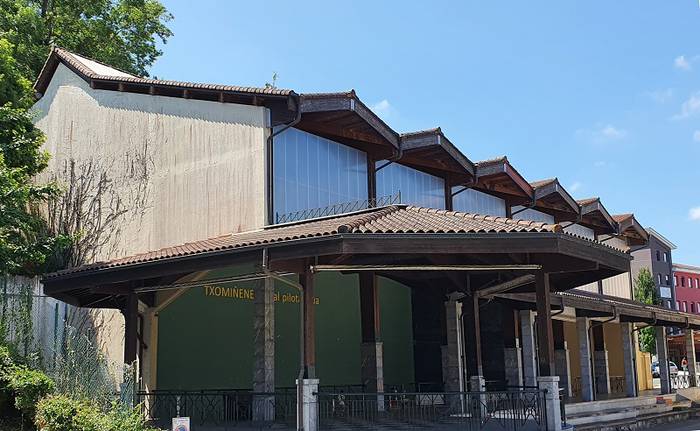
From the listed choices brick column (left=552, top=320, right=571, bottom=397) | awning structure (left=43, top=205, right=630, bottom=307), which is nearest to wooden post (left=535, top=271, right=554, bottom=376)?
awning structure (left=43, top=205, right=630, bottom=307)

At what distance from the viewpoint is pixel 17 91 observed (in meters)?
17.9

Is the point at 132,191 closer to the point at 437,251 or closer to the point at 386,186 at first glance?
the point at 386,186

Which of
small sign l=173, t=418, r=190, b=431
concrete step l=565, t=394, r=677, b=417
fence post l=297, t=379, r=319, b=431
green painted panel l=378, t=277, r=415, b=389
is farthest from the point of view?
green painted panel l=378, t=277, r=415, b=389

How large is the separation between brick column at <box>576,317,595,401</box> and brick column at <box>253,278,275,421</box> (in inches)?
470

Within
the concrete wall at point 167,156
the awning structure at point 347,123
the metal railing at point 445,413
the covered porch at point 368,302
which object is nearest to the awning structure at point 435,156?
the awning structure at point 347,123

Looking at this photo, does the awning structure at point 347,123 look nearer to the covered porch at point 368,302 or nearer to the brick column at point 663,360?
the covered porch at point 368,302

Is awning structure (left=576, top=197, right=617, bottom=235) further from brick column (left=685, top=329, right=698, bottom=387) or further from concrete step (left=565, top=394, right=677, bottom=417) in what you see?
concrete step (left=565, top=394, right=677, bottom=417)

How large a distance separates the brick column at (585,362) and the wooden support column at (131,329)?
13.8m

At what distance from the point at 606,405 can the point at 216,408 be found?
11.5 metres

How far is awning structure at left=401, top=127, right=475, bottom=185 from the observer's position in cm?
1889

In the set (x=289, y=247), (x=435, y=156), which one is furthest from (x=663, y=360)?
(x=289, y=247)

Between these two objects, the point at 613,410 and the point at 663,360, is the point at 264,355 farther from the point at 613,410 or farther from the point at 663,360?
the point at 663,360

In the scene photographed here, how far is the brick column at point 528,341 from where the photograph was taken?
65.5 ft

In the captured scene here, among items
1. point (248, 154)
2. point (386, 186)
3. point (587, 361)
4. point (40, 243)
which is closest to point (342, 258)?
point (248, 154)
